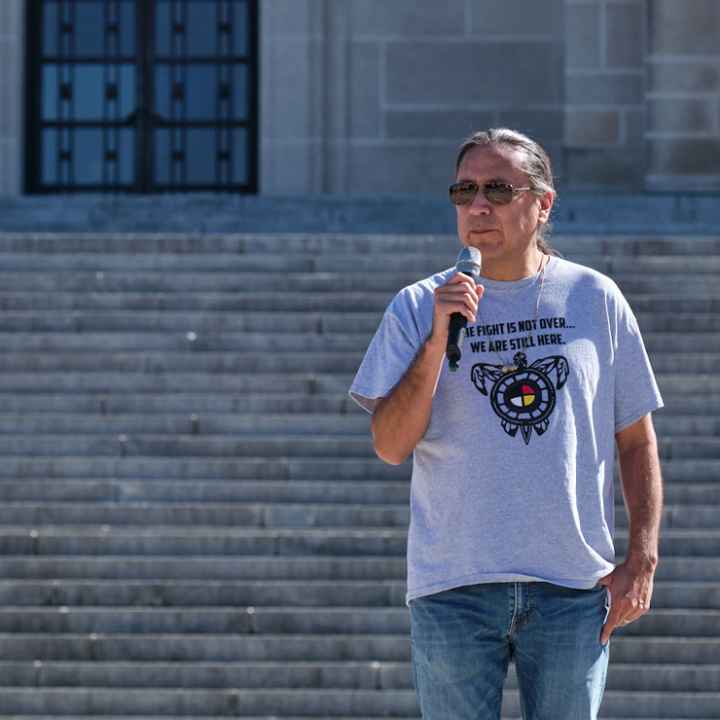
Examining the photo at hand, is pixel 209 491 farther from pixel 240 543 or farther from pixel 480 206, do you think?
pixel 480 206

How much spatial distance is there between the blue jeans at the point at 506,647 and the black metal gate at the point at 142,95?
1329cm

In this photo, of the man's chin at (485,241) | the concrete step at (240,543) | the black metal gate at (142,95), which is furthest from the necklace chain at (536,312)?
the black metal gate at (142,95)

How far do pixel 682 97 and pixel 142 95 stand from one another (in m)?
4.77

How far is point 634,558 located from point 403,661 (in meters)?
3.48

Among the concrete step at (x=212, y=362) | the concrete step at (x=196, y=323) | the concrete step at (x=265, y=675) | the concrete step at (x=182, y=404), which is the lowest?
the concrete step at (x=265, y=675)

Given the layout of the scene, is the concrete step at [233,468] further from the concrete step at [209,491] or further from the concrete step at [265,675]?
the concrete step at [265,675]

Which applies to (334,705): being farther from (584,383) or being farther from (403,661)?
(584,383)

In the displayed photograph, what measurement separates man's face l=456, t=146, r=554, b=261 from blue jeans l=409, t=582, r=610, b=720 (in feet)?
2.24

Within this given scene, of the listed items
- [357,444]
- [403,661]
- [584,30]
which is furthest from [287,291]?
[584,30]

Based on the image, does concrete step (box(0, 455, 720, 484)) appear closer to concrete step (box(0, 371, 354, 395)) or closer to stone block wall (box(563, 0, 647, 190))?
concrete step (box(0, 371, 354, 395))

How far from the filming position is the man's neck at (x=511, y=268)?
12.7 ft

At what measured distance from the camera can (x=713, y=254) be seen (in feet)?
35.5

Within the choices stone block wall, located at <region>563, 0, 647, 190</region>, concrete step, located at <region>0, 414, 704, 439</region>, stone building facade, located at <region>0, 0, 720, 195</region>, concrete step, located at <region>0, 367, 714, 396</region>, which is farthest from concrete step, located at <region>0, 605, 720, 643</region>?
stone building facade, located at <region>0, 0, 720, 195</region>

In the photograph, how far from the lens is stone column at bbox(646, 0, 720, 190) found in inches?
597
